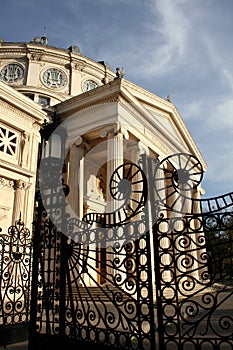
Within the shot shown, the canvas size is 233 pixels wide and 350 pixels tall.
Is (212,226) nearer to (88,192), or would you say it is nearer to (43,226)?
(43,226)

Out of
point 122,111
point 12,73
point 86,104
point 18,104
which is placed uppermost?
point 12,73

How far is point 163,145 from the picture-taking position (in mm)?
19500

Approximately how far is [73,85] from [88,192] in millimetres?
12618

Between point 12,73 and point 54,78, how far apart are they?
3920 millimetres

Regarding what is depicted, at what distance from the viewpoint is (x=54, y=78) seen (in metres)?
28.0

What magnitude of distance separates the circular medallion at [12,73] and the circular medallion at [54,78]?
2.24 metres

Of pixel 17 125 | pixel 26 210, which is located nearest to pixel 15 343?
pixel 26 210

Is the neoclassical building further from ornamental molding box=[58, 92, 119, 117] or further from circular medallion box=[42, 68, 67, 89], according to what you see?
circular medallion box=[42, 68, 67, 89]

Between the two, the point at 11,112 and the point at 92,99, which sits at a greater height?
the point at 92,99

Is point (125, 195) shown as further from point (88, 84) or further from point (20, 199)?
point (88, 84)

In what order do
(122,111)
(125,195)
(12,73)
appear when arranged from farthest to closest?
(12,73)
(122,111)
(125,195)

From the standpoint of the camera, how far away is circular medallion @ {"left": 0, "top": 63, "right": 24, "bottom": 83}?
27.6m

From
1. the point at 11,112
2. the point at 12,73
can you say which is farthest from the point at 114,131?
the point at 12,73

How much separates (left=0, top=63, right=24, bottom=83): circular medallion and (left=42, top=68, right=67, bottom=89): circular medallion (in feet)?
7.36
